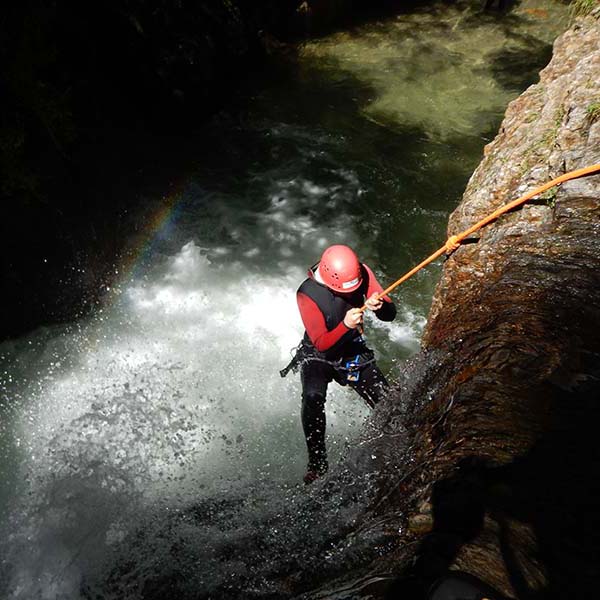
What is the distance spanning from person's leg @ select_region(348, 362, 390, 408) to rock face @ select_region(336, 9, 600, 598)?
39 centimetres

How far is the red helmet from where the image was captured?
4.03 m

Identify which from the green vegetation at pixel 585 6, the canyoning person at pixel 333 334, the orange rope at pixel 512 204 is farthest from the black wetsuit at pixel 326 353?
the green vegetation at pixel 585 6

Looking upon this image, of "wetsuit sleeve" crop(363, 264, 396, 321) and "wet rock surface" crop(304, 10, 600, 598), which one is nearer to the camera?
"wet rock surface" crop(304, 10, 600, 598)

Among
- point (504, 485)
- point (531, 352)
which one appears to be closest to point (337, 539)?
point (504, 485)

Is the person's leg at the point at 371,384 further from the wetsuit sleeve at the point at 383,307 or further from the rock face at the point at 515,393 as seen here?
the wetsuit sleeve at the point at 383,307

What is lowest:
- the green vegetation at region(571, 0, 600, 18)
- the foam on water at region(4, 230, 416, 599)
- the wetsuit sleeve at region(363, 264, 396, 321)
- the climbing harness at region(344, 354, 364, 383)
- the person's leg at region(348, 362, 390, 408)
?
the foam on water at region(4, 230, 416, 599)

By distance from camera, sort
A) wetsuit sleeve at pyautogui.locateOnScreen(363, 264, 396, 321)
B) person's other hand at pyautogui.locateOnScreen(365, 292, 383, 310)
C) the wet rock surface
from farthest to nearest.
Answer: wetsuit sleeve at pyautogui.locateOnScreen(363, 264, 396, 321)
person's other hand at pyautogui.locateOnScreen(365, 292, 383, 310)
the wet rock surface

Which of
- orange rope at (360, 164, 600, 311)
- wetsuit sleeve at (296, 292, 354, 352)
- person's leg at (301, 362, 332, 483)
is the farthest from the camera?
person's leg at (301, 362, 332, 483)

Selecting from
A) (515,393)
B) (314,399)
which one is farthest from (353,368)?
(515,393)

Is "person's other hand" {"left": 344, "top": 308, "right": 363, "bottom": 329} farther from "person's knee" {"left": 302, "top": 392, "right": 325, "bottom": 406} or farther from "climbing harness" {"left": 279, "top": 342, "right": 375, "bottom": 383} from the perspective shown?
"person's knee" {"left": 302, "top": 392, "right": 325, "bottom": 406}

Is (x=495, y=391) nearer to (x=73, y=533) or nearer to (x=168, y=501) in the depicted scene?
(x=168, y=501)

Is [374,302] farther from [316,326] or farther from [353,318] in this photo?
[316,326]

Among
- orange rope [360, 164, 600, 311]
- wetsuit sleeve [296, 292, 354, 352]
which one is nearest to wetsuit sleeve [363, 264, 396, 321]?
orange rope [360, 164, 600, 311]

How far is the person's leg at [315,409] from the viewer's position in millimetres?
4430
